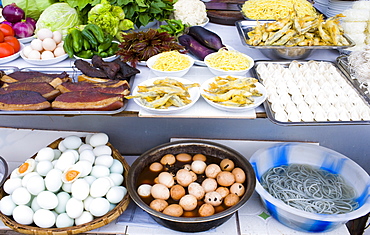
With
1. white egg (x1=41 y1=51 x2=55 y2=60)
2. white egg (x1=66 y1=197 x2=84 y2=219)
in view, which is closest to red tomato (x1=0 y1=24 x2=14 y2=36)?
white egg (x1=41 y1=51 x2=55 y2=60)

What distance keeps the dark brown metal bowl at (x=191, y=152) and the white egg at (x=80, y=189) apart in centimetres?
26

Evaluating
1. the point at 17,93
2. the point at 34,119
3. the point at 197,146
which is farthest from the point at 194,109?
the point at 34,119

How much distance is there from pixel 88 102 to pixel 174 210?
32.5 inches

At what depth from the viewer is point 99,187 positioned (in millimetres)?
1806

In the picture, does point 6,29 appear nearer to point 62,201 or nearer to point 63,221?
point 62,201

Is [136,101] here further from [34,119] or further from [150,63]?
[34,119]

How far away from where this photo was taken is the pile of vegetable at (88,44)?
2492mm

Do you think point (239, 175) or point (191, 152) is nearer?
point (239, 175)

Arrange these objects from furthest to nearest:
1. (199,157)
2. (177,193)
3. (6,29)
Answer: (6,29)
(199,157)
(177,193)

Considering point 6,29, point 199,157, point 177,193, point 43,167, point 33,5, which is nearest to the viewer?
point 177,193

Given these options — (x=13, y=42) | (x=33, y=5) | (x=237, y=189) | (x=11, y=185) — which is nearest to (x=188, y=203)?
(x=237, y=189)

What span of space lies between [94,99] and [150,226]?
33.6 inches

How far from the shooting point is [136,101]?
1873mm

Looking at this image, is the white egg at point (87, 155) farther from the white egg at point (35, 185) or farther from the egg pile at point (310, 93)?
the egg pile at point (310, 93)
